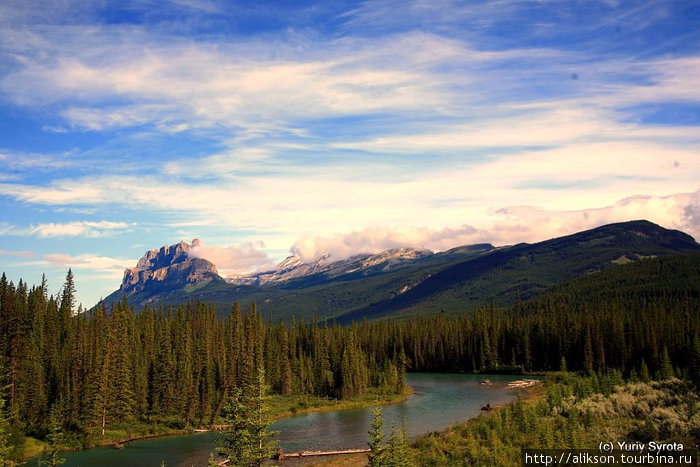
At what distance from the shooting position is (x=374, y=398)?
120125 mm

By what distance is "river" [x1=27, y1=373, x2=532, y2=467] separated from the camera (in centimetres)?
7479

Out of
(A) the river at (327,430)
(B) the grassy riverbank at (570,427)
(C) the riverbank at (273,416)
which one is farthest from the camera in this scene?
(C) the riverbank at (273,416)

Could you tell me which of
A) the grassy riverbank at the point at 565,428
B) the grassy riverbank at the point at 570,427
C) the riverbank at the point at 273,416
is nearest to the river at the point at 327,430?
the riverbank at the point at 273,416

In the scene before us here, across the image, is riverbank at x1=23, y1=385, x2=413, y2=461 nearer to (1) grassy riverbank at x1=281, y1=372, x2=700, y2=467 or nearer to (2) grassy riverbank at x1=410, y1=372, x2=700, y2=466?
(1) grassy riverbank at x1=281, y1=372, x2=700, y2=467

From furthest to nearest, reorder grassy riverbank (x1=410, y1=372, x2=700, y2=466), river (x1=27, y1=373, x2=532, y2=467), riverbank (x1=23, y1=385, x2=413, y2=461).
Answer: riverbank (x1=23, y1=385, x2=413, y2=461)
river (x1=27, y1=373, x2=532, y2=467)
grassy riverbank (x1=410, y1=372, x2=700, y2=466)

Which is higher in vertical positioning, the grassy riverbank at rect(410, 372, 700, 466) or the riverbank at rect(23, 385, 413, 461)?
the grassy riverbank at rect(410, 372, 700, 466)

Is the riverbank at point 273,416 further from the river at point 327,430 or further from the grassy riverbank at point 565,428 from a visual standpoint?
the grassy riverbank at point 565,428

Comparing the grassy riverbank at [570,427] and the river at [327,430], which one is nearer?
the grassy riverbank at [570,427]

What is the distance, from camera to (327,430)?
8894 cm

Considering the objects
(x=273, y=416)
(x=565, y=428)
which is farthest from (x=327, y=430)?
(x=565, y=428)

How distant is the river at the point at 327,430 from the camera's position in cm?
7479

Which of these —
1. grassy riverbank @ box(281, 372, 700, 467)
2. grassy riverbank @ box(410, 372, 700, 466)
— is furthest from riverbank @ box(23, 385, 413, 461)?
grassy riverbank @ box(410, 372, 700, 466)

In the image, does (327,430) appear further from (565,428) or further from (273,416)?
(565,428)

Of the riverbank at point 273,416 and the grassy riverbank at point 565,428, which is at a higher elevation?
the grassy riverbank at point 565,428
